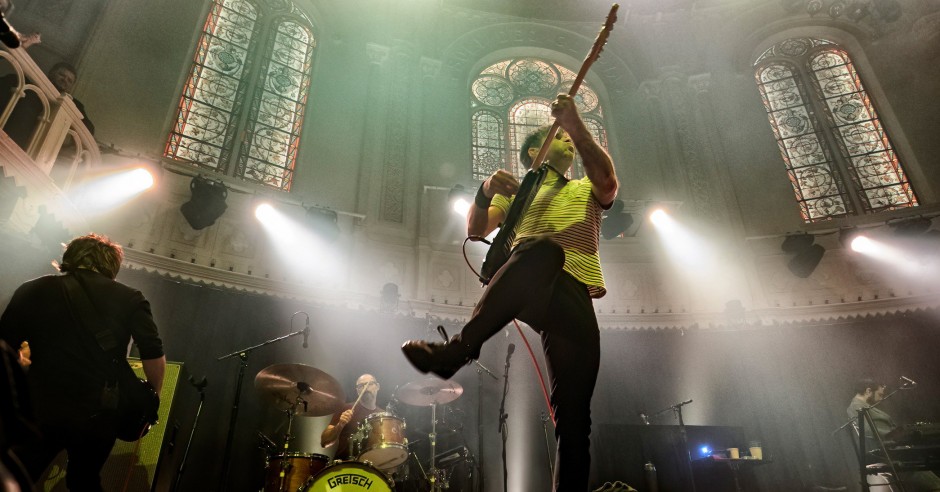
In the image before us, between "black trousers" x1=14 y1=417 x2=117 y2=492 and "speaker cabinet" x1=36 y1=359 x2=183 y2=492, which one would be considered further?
"speaker cabinet" x1=36 y1=359 x2=183 y2=492

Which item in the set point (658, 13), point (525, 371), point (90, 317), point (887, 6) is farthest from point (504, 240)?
point (887, 6)

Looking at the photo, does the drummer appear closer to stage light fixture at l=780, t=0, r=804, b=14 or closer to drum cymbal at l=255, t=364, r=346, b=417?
drum cymbal at l=255, t=364, r=346, b=417

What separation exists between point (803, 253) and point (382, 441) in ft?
22.9

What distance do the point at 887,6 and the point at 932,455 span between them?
29.9ft

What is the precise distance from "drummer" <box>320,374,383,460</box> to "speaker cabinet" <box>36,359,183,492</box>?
1605mm

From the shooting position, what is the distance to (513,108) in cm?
1054

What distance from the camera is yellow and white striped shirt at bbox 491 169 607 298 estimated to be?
171 centimetres

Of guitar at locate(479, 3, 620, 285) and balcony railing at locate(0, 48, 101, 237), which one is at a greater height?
balcony railing at locate(0, 48, 101, 237)

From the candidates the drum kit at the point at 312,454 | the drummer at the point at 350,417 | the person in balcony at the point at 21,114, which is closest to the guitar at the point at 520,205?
the drum kit at the point at 312,454

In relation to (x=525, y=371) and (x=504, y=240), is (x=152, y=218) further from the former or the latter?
(x=504, y=240)

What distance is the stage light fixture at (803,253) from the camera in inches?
307

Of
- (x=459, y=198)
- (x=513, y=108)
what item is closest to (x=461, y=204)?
(x=459, y=198)

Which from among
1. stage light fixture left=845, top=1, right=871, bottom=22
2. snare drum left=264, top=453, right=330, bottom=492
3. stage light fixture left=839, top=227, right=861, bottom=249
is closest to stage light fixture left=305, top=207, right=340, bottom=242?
snare drum left=264, top=453, right=330, bottom=492

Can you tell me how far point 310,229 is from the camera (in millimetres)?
7227
